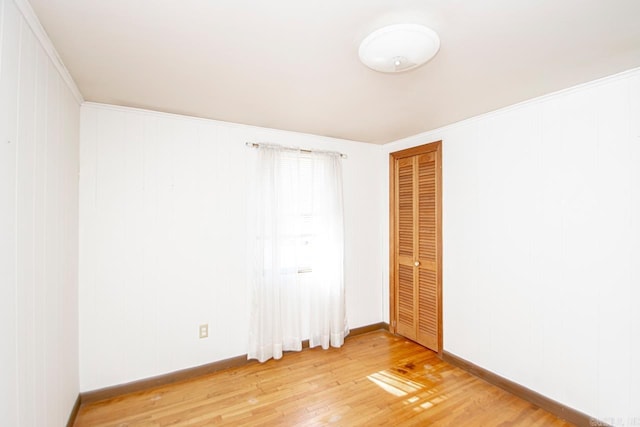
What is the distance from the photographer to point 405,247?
352 centimetres

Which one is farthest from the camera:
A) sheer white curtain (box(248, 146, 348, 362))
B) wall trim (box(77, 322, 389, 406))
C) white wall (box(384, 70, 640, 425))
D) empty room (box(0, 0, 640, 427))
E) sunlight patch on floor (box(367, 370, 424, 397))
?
sheer white curtain (box(248, 146, 348, 362))

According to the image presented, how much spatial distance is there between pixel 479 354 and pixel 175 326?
9.26 ft

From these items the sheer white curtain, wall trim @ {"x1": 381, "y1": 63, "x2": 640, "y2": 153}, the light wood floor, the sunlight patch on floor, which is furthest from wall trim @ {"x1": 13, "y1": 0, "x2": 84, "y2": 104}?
the sunlight patch on floor

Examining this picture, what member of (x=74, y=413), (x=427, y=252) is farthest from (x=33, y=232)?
(x=427, y=252)

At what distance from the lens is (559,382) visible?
2.20m

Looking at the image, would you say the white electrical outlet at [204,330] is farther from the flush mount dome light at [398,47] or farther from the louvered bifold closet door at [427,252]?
the flush mount dome light at [398,47]

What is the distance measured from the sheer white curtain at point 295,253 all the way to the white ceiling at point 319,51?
2.68ft

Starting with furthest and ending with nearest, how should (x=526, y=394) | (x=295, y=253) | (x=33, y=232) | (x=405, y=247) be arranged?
(x=405, y=247)
(x=295, y=253)
(x=526, y=394)
(x=33, y=232)

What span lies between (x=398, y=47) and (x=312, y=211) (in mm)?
2044

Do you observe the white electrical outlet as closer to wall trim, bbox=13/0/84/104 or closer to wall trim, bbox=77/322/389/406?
wall trim, bbox=77/322/389/406

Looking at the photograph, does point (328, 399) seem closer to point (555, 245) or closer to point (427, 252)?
point (427, 252)

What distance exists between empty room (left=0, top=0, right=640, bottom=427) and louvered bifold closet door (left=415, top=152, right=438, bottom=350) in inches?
1.2

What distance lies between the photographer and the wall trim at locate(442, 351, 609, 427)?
6.77ft

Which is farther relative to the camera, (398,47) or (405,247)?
(405,247)
